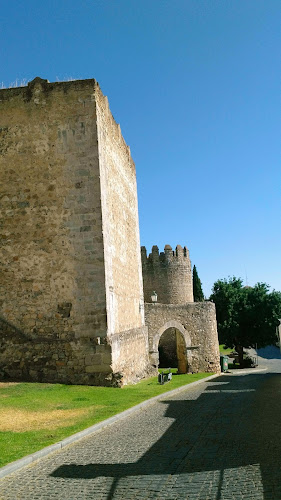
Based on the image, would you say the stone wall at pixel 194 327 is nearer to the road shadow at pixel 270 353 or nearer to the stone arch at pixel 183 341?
the stone arch at pixel 183 341

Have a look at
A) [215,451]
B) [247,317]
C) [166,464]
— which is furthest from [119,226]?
[247,317]

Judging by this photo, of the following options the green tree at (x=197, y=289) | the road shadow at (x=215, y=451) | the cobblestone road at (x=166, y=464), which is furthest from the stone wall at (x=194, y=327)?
the green tree at (x=197, y=289)

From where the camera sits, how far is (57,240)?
12328 mm

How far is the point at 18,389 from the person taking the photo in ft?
34.8

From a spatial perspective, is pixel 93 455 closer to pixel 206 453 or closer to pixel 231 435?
pixel 206 453

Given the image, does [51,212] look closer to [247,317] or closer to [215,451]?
[215,451]

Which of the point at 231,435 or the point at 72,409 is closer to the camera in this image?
the point at 231,435

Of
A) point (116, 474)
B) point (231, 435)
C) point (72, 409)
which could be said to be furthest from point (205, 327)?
point (116, 474)

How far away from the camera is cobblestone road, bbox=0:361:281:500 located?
4.24 m

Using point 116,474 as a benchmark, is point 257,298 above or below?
above

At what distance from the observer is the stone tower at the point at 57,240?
38.8 ft

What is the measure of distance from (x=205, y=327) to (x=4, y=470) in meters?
20.8

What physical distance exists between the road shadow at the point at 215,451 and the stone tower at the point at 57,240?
388cm

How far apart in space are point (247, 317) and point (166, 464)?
34.8m
